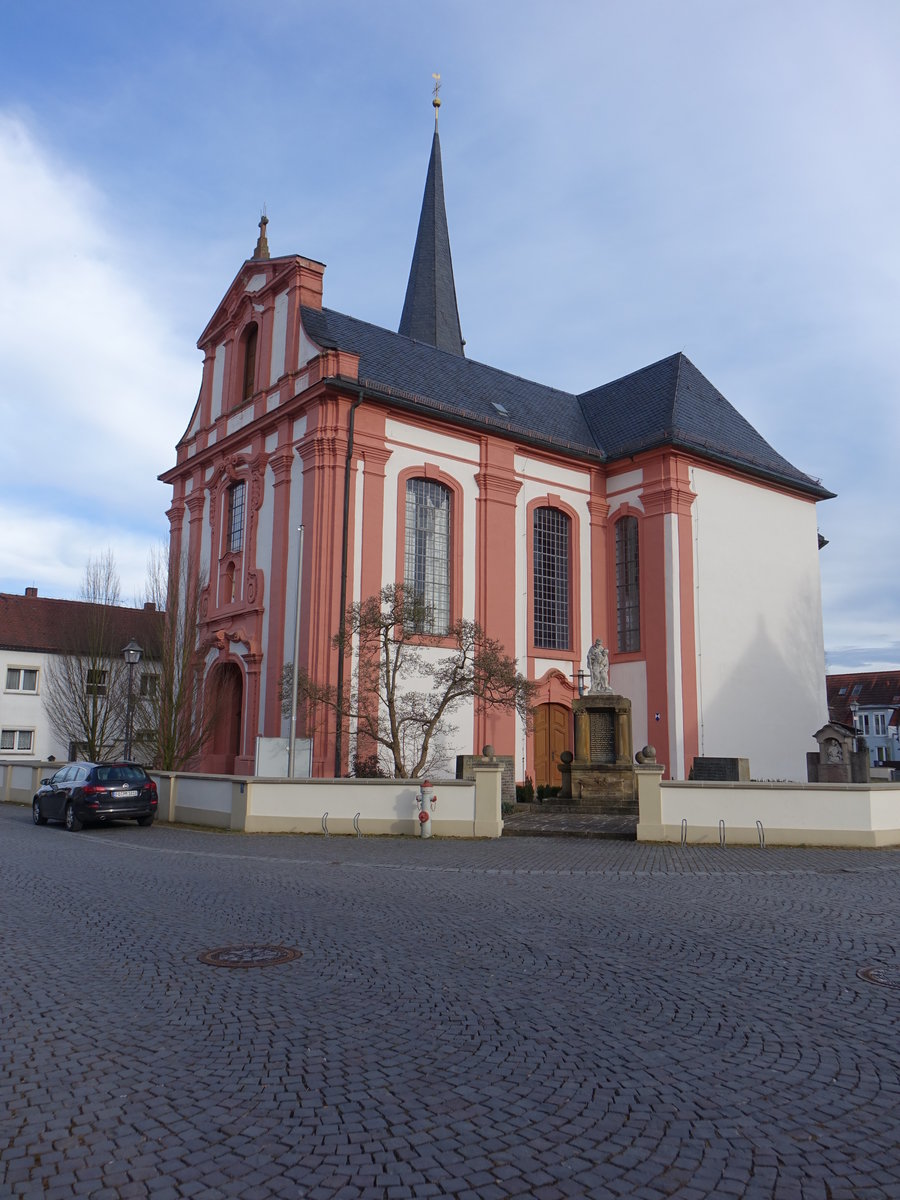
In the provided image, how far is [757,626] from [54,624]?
97.1ft

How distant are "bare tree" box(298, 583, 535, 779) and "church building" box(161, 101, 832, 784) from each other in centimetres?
61

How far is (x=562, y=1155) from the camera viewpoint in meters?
3.53

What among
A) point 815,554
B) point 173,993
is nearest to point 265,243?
point 815,554

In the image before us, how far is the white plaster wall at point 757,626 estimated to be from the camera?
2739 centimetres

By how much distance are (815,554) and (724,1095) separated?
1177 inches

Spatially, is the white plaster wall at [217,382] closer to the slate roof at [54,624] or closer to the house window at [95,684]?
the slate roof at [54,624]

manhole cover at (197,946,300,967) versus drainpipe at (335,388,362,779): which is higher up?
drainpipe at (335,388,362,779)

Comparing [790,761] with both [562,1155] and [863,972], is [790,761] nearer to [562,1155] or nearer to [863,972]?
[863,972]

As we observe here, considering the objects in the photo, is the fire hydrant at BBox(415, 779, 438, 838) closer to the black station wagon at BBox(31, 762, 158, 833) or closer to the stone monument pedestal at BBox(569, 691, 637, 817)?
the stone monument pedestal at BBox(569, 691, 637, 817)

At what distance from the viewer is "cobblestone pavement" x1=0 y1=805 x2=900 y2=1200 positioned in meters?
3.44

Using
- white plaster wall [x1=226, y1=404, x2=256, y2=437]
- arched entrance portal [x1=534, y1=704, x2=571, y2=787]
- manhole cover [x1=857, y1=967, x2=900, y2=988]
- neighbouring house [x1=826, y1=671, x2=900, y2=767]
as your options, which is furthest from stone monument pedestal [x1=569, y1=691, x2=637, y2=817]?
neighbouring house [x1=826, y1=671, x2=900, y2=767]

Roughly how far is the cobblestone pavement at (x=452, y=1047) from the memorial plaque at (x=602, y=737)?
35.4ft

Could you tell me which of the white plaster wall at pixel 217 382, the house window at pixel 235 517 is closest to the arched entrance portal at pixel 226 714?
the house window at pixel 235 517

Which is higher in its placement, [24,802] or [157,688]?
[157,688]
